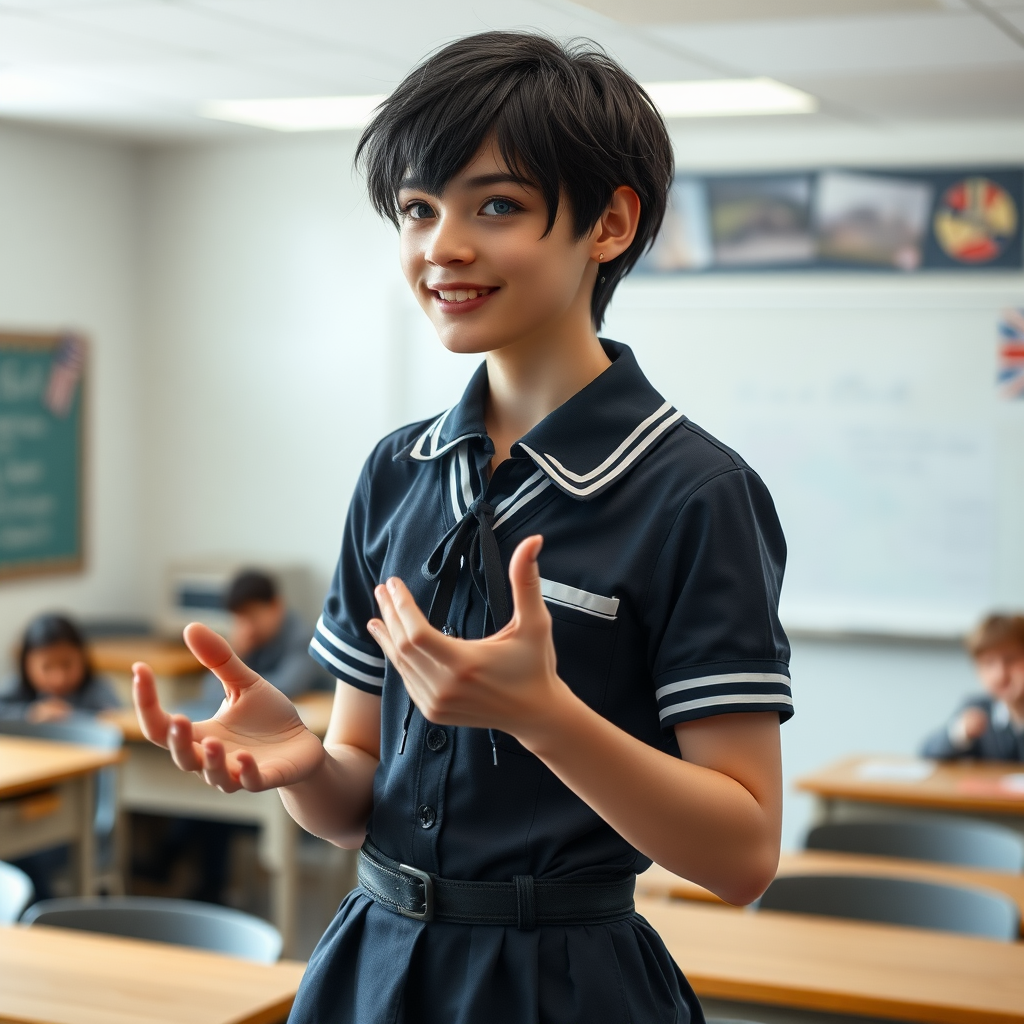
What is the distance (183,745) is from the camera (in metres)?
0.97

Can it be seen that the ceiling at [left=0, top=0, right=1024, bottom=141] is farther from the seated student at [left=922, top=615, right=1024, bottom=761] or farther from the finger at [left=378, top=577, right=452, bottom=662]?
the finger at [left=378, top=577, right=452, bottom=662]

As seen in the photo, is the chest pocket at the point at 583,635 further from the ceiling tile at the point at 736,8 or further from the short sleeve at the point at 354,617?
the ceiling tile at the point at 736,8

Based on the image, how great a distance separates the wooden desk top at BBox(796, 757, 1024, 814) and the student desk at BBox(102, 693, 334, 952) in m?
1.54

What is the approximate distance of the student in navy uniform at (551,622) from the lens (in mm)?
1019

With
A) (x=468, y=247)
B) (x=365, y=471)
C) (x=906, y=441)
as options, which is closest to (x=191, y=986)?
(x=365, y=471)

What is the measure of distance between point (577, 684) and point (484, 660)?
0.20 m

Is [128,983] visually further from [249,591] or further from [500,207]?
[249,591]

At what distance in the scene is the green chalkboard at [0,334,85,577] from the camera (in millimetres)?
5570

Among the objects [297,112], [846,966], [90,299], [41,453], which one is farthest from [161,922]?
[90,299]

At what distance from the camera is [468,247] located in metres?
1.03

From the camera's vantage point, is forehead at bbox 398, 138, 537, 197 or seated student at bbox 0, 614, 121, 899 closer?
forehead at bbox 398, 138, 537, 197

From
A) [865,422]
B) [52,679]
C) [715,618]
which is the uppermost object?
[715,618]

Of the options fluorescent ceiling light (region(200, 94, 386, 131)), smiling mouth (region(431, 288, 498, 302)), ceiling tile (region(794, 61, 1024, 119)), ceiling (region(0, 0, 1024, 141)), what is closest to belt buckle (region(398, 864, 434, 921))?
smiling mouth (region(431, 288, 498, 302))

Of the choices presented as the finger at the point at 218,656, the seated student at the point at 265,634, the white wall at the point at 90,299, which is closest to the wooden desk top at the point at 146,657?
the seated student at the point at 265,634
